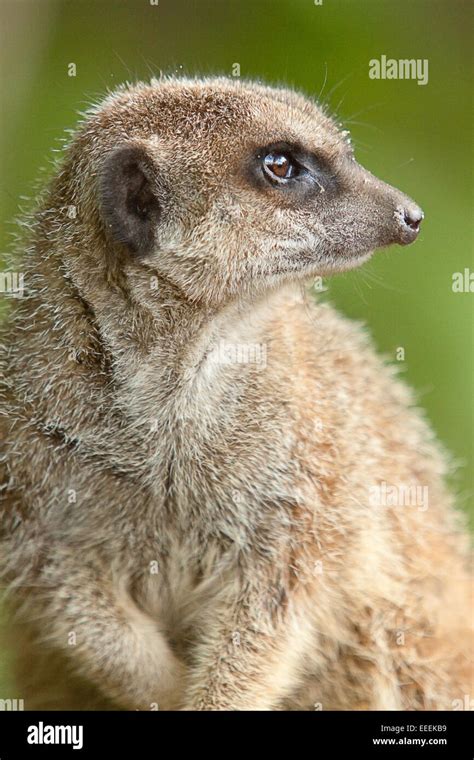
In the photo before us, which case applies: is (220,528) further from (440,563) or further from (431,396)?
(431,396)

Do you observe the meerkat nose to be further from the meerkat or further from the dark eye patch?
the dark eye patch

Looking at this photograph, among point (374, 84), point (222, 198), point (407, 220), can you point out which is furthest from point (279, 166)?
point (374, 84)

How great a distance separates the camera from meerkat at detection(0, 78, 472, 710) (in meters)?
4.65

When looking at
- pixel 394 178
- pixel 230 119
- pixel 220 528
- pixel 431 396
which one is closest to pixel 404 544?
pixel 220 528

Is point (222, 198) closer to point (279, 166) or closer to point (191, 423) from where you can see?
point (279, 166)

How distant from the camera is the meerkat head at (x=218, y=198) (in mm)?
4629

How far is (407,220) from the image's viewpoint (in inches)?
191

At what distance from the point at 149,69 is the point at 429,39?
2.76 metres

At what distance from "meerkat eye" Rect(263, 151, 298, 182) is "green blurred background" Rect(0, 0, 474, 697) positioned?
197 centimetres

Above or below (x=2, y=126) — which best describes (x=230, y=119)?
below

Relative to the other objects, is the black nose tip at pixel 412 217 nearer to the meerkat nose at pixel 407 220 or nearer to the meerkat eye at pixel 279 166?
the meerkat nose at pixel 407 220

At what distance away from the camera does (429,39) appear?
24.2 ft

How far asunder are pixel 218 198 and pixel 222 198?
0.6 inches

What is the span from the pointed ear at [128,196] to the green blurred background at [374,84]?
2.22 metres
